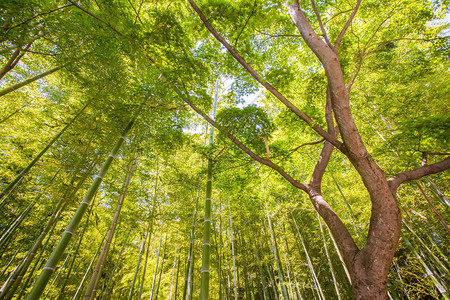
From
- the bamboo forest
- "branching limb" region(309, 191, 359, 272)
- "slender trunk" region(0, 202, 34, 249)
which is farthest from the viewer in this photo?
"slender trunk" region(0, 202, 34, 249)

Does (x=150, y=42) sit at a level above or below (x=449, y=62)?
below

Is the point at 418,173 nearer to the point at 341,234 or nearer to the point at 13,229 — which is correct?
the point at 341,234

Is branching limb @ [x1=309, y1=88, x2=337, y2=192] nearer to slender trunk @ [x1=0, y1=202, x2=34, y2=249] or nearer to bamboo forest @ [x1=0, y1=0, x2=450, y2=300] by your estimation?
bamboo forest @ [x1=0, y1=0, x2=450, y2=300]

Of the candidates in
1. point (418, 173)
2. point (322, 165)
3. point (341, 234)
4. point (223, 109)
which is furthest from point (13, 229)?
point (418, 173)

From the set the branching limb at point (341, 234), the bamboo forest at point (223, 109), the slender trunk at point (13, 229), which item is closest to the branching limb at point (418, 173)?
the bamboo forest at point (223, 109)

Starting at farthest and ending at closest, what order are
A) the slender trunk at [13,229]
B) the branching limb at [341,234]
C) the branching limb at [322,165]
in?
1. the slender trunk at [13,229]
2. the branching limb at [322,165]
3. the branching limb at [341,234]

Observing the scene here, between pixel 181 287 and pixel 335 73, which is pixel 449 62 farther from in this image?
pixel 181 287

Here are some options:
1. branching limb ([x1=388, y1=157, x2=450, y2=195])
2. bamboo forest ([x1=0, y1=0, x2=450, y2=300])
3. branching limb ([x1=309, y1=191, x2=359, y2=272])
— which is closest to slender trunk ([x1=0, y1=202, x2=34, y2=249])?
bamboo forest ([x1=0, y1=0, x2=450, y2=300])

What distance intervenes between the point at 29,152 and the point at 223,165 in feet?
18.8

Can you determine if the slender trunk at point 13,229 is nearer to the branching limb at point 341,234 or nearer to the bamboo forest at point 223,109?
the bamboo forest at point 223,109

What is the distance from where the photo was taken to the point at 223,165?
2.99 metres

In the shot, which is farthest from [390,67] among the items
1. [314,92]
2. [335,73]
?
[335,73]

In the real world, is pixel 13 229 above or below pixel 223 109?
below

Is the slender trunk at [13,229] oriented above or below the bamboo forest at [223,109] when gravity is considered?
below
